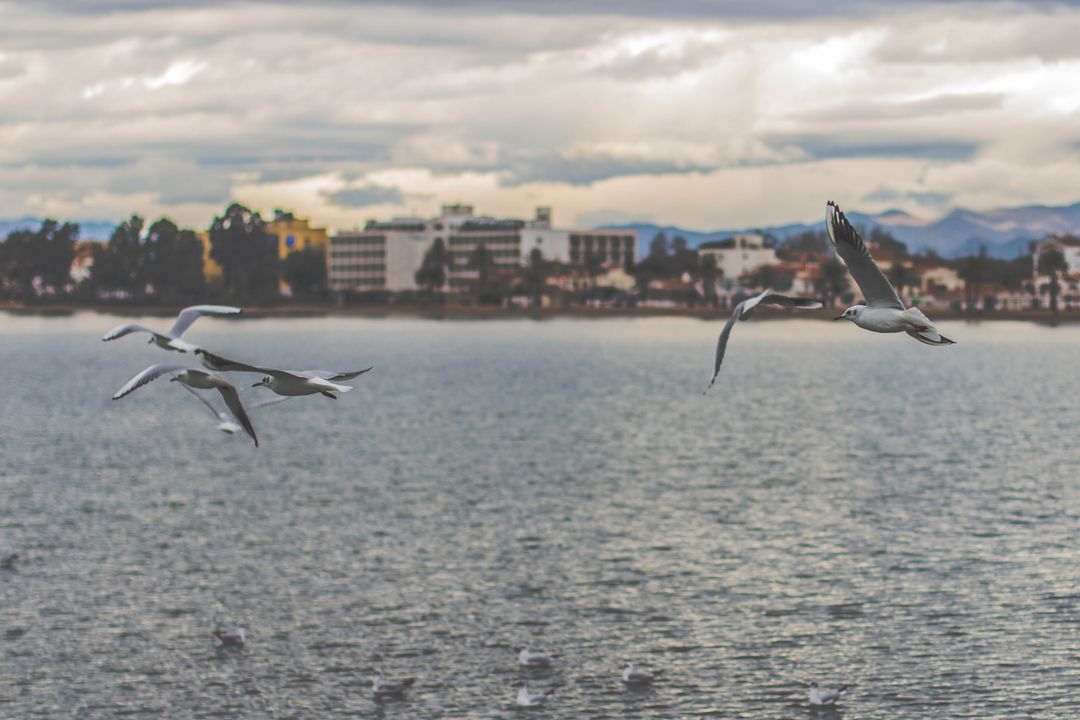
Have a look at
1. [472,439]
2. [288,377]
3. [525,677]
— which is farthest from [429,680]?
[472,439]

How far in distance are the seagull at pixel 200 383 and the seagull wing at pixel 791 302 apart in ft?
11.6

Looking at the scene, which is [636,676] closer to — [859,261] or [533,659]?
[533,659]

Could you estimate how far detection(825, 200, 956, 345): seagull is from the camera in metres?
10.5

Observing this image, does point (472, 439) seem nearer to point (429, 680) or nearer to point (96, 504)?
point (96, 504)

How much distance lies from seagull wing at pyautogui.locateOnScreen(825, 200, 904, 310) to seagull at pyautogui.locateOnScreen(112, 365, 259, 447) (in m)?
4.15

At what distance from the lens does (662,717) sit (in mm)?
44625

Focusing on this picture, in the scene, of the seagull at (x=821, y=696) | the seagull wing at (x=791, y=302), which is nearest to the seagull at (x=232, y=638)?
the seagull at (x=821, y=696)

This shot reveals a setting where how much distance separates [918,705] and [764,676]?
5.12 metres

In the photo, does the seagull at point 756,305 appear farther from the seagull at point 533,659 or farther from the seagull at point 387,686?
the seagull at point 533,659

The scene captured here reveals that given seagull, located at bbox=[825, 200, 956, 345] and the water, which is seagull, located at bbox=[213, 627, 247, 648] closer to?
the water

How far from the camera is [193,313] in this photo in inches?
483

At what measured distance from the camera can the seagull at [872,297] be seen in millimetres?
10477

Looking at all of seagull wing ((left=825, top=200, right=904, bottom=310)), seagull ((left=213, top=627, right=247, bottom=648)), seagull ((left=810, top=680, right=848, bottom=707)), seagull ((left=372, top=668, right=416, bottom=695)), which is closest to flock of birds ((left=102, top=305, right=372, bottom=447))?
seagull wing ((left=825, top=200, right=904, bottom=310))

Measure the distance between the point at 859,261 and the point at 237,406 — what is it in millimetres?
4560
